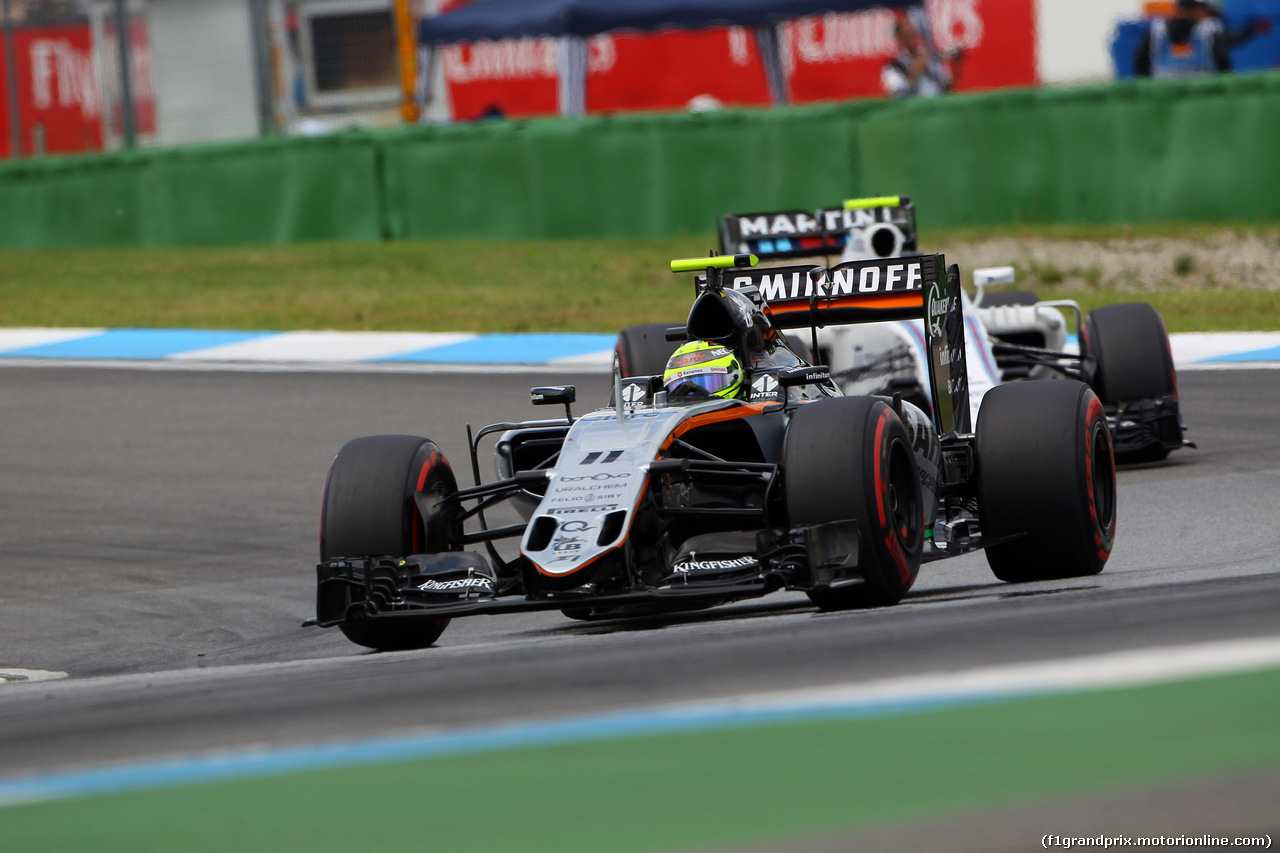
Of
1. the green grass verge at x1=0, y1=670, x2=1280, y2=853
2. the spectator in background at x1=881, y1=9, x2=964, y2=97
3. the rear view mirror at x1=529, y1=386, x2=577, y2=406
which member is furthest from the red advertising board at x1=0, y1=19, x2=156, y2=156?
the green grass verge at x1=0, y1=670, x2=1280, y2=853

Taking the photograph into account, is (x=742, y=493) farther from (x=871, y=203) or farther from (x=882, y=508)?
(x=871, y=203)

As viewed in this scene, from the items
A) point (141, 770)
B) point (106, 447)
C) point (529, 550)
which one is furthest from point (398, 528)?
point (106, 447)

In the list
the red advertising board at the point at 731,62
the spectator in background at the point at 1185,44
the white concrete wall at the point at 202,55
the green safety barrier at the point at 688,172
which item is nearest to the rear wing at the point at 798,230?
the green safety barrier at the point at 688,172

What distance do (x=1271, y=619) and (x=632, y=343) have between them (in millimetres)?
5704

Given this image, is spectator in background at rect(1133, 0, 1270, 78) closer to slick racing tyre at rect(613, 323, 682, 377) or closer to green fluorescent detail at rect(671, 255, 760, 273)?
slick racing tyre at rect(613, 323, 682, 377)

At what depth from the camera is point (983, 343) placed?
A: 9695mm

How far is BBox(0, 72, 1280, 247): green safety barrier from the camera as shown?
56.5 ft

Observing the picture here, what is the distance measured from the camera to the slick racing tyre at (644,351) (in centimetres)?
996

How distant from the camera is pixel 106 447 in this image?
11.7 m

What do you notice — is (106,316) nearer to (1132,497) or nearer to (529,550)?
(1132,497)

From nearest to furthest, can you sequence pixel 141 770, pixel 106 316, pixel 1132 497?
pixel 141 770
pixel 1132 497
pixel 106 316

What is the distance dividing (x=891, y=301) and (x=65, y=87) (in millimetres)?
27776

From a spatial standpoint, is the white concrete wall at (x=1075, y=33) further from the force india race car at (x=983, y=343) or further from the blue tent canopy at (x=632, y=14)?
the force india race car at (x=983, y=343)

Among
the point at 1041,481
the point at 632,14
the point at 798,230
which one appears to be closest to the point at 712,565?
the point at 1041,481
